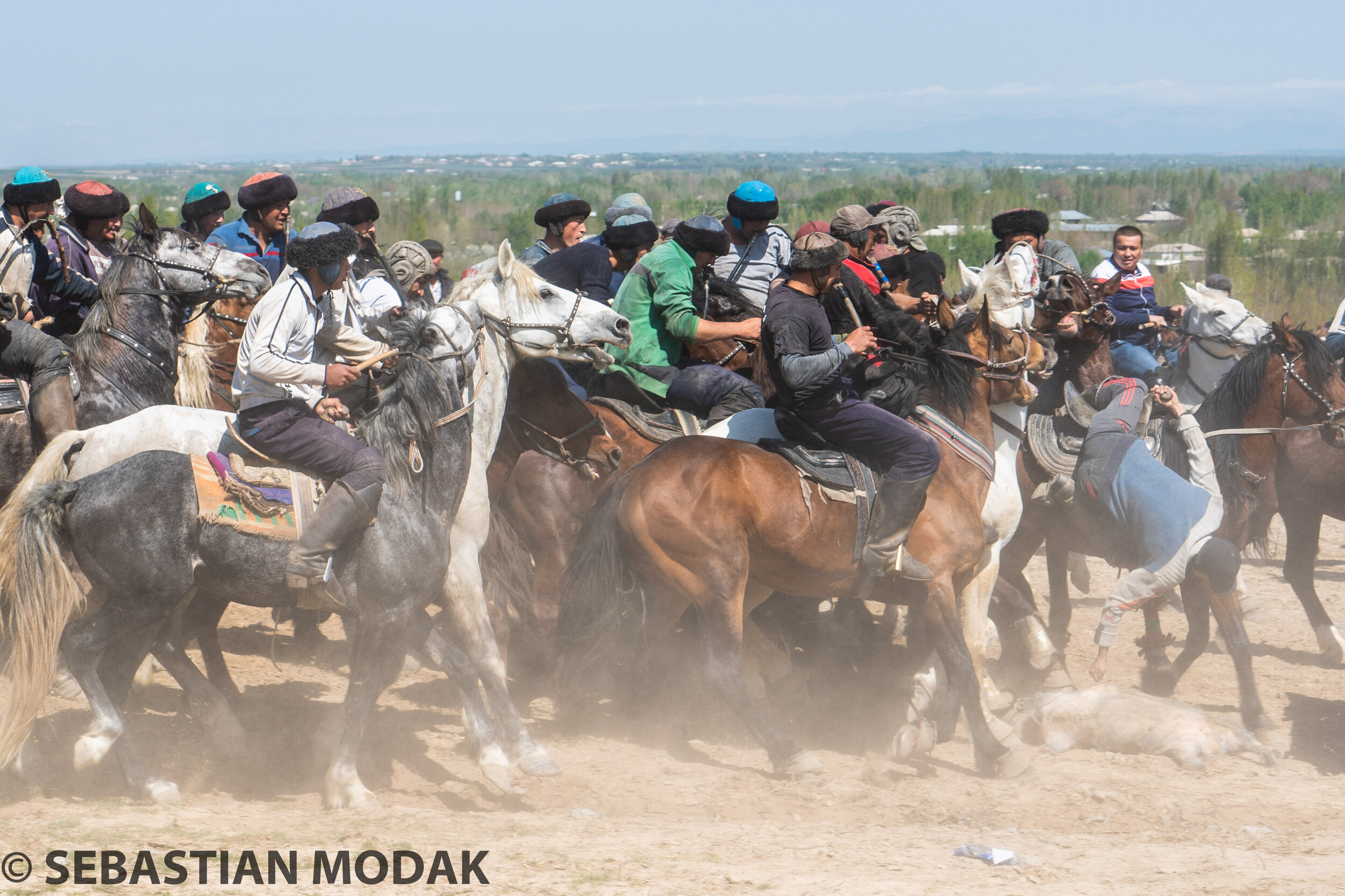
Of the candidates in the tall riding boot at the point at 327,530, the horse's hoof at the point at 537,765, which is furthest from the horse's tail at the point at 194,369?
the horse's hoof at the point at 537,765

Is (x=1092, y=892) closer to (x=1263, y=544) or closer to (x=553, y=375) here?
(x=553, y=375)

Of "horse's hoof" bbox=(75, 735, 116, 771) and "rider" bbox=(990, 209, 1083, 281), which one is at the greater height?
"rider" bbox=(990, 209, 1083, 281)

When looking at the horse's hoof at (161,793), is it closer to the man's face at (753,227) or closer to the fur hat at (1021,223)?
the man's face at (753,227)

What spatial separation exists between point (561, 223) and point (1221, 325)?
5.60 m

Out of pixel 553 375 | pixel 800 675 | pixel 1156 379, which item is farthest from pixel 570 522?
pixel 1156 379

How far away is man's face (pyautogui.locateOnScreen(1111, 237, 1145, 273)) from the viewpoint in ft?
30.8

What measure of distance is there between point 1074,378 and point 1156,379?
197 centimetres

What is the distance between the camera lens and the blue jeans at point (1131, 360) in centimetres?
914

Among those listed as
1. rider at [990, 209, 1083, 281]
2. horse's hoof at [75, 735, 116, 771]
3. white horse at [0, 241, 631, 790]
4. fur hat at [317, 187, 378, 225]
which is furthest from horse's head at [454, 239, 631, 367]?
rider at [990, 209, 1083, 281]

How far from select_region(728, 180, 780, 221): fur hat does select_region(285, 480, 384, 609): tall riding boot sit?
3.36m

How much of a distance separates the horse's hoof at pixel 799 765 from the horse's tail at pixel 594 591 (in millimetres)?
1125

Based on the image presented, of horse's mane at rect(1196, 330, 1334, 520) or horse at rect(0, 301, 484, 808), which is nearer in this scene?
horse at rect(0, 301, 484, 808)

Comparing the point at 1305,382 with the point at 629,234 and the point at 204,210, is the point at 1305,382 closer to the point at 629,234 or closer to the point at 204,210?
the point at 629,234

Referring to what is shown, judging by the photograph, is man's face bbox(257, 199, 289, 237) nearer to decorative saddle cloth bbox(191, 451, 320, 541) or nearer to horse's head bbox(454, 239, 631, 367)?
horse's head bbox(454, 239, 631, 367)
